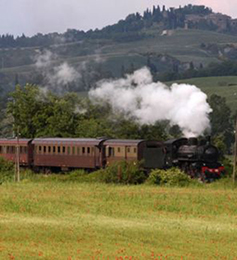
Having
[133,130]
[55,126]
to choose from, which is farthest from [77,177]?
[55,126]

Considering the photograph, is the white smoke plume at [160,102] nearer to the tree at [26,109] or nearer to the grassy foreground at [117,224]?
the tree at [26,109]

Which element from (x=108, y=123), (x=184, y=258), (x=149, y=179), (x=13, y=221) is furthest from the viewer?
(x=108, y=123)

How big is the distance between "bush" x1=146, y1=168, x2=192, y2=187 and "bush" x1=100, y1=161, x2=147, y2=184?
128 cm

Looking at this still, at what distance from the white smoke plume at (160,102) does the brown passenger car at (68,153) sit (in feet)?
24.8

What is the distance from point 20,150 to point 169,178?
23.2 m

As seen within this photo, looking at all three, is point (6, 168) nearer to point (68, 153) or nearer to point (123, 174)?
point (68, 153)

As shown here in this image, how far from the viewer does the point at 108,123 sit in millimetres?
105062

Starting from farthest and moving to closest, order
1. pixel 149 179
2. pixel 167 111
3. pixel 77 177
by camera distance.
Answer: pixel 167 111 < pixel 77 177 < pixel 149 179

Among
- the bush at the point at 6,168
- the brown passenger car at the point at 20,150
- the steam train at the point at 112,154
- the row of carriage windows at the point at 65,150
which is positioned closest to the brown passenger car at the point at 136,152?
the steam train at the point at 112,154

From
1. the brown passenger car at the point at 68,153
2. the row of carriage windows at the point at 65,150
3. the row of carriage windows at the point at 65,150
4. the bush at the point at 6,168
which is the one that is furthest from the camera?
the row of carriage windows at the point at 65,150

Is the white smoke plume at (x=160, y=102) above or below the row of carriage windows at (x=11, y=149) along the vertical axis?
above

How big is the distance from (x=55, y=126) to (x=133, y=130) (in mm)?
13814

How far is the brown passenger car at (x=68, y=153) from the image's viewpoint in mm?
69688

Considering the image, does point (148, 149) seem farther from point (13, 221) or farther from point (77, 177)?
point (13, 221)
